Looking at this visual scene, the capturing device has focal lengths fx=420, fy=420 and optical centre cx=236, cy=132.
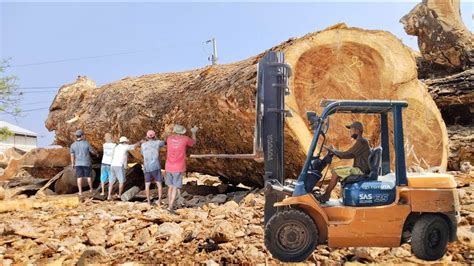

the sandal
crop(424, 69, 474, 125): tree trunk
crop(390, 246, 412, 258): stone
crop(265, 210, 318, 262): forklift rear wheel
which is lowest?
crop(390, 246, 412, 258): stone

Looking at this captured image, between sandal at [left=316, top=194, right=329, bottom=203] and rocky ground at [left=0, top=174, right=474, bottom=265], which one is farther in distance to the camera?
rocky ground at [left=0, top=174, right=474, bottom=265]

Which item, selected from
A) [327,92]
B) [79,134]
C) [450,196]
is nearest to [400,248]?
[450,196]

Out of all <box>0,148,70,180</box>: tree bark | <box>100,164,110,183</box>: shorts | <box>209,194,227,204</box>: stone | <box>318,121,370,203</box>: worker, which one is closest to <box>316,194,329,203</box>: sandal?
<box>318,121,370,203</box>: worker

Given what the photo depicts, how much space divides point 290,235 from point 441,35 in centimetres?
965

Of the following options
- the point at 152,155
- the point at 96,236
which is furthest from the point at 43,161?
the point at 96,236

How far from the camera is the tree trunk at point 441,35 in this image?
416 inches

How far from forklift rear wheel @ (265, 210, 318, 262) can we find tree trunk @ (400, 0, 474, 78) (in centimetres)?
928

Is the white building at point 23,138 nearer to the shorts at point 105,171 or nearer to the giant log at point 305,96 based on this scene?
the shorts at point 105,171

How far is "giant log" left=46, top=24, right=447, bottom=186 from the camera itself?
5355 millimetres

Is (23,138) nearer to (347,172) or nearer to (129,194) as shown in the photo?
(129,194)

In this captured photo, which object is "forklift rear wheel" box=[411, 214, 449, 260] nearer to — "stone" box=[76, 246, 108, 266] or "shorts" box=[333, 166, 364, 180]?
"shorts" box=[333, 166, 364, 180]

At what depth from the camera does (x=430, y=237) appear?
3189 millimetres

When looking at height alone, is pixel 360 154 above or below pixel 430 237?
above

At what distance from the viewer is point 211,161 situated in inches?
286
